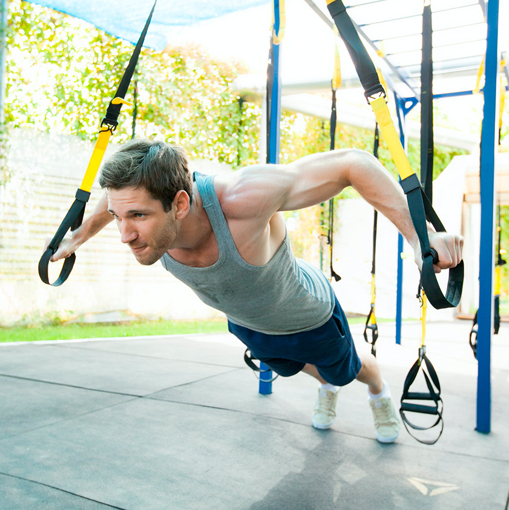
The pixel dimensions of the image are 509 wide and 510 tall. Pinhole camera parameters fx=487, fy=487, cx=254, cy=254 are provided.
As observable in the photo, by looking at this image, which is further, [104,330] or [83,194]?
[104,330]

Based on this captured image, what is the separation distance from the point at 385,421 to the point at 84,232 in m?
1.50

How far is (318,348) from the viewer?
70.6 inches

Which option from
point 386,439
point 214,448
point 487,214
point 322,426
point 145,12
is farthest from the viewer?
point 145,12

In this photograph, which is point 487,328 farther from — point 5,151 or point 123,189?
point 5,151

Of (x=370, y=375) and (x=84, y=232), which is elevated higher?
(x=84, y=232)

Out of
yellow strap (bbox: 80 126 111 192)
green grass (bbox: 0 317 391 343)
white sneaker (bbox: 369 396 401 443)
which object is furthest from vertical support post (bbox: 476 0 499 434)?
green grass (bbox: 0 317 391 343)

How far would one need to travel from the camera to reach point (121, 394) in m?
2.76

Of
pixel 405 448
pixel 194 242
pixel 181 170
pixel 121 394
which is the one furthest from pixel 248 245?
pixel 121 394

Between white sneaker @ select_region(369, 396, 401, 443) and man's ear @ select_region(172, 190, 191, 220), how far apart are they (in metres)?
1.36

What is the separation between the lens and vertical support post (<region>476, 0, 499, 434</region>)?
7.79ft

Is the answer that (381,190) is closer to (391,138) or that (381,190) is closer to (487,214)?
(391,138)

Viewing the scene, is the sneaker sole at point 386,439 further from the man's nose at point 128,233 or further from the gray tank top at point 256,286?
the man's nose at point 128,233

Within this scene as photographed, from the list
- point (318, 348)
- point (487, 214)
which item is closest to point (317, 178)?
point (318, 348)

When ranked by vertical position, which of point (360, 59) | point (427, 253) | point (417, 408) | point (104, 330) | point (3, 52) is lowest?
point (104, 330)
